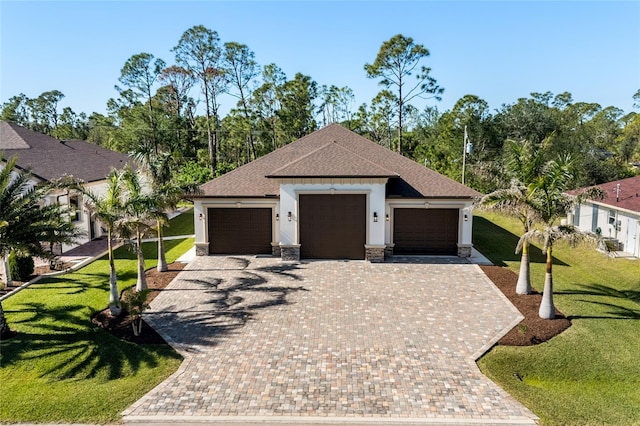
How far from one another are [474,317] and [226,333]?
737cm

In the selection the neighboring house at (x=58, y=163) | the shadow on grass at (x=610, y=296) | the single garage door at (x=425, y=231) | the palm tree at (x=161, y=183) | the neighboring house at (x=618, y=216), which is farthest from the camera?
the neighboring house at (x=58, y=163)

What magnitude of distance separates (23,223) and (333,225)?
11.6 m

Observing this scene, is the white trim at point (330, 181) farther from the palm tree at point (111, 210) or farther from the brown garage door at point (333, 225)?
the palm tree at point (111, 210)

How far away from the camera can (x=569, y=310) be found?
14.1 meters

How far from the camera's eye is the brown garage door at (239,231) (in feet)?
68.2

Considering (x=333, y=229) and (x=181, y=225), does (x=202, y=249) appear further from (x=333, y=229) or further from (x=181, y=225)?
(x=181, y=225)

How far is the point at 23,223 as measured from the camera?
1241 centimetres

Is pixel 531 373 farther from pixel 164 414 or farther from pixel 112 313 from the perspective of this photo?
pixel 112 313

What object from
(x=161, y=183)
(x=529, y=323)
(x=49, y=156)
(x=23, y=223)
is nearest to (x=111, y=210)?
(x=23, y=223)

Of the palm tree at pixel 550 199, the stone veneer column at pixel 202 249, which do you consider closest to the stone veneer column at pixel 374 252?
the palm tree at pixel 550 199

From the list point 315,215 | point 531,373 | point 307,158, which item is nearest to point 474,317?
point 531,373

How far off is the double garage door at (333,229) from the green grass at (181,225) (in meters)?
5.01

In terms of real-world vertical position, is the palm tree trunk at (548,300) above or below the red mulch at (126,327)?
above

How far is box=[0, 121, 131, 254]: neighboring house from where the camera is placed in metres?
22.2
